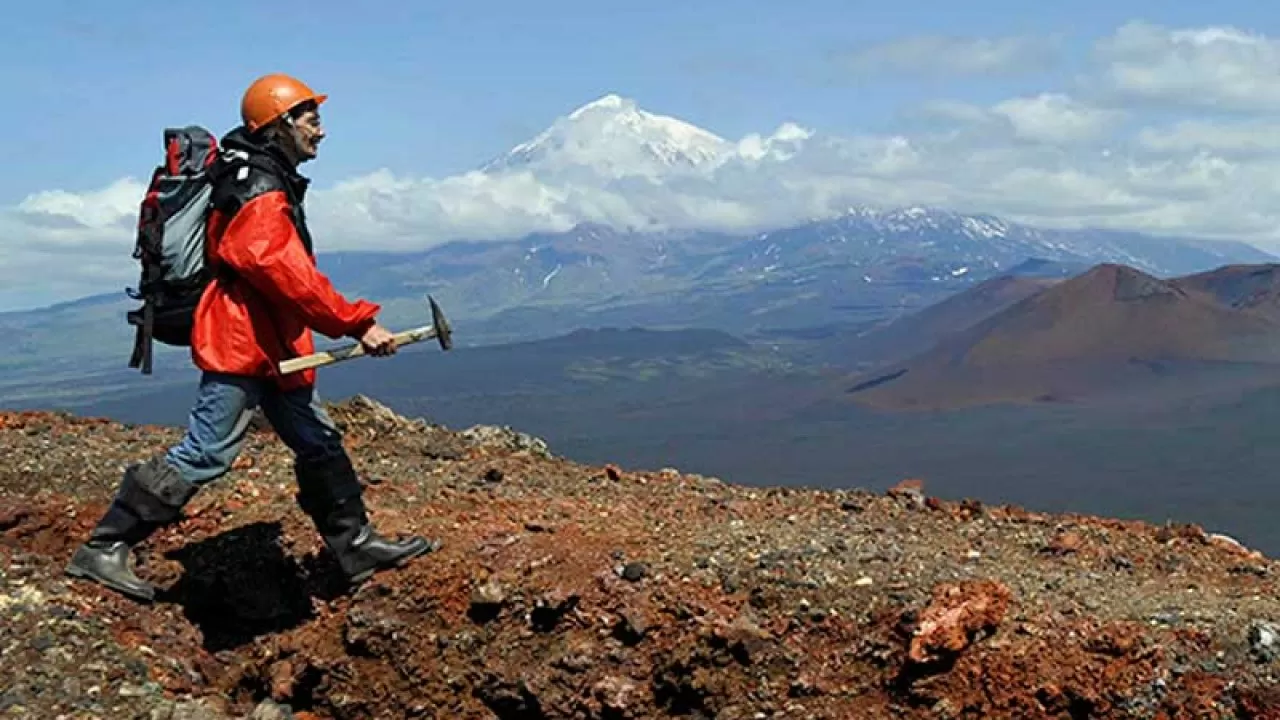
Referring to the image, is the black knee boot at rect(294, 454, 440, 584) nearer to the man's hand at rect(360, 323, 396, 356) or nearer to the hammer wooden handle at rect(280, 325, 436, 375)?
the hammer wooden handle at rect(280, 325, 436, 375)

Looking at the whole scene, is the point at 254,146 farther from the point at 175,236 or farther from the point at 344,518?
the point at 344,518

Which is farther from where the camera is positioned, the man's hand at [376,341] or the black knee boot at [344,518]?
the black knee boot at [344,518]

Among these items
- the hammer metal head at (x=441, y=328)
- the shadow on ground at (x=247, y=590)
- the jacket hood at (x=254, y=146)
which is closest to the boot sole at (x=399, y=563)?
the shadow on ground at (x=247, y=590)

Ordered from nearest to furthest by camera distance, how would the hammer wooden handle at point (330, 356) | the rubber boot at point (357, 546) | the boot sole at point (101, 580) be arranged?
1. the hammer wooden handle at point (330, 356)
2. the boot sole at point (101, 580)
3. the rubber boot at point (357, 546)

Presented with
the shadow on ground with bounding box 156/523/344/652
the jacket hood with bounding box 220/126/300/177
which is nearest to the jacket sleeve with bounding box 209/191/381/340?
the jacket hood with bounding box 220/126/300/177

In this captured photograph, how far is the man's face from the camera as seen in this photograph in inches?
259

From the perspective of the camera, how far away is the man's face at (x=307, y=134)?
6.59 metres

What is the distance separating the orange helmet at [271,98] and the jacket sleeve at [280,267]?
47cm

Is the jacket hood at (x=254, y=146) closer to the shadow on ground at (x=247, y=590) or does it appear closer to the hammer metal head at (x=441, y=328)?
the hammer metal head at (x=441, y=328)

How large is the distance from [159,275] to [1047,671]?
16.6ft

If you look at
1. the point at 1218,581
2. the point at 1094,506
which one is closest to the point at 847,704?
the point at 1218,581

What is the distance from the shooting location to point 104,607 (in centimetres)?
690

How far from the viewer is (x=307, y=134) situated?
662 centimetres

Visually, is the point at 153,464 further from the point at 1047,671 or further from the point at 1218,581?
the point at 1218,581
